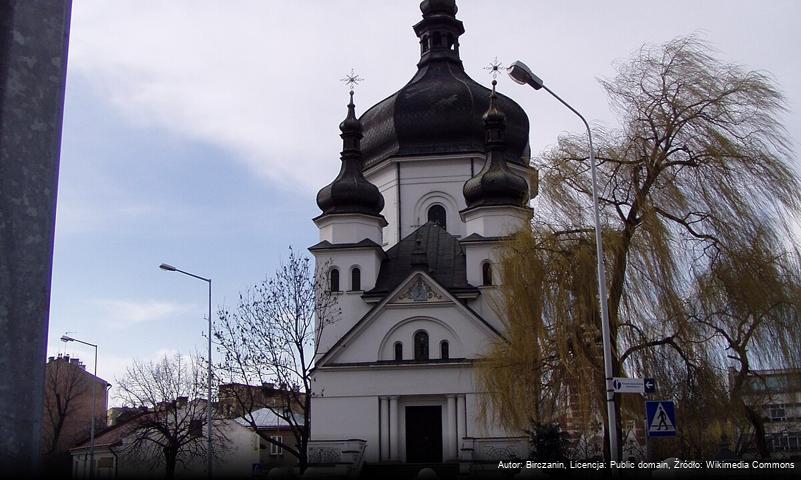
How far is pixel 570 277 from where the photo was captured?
73.0 feet

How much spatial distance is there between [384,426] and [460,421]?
332 centimetres

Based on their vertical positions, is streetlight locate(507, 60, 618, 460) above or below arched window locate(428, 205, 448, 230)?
below

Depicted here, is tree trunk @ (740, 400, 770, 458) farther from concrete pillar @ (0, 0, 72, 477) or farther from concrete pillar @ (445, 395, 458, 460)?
concrete pillar @ (0, 0, 72, 477)

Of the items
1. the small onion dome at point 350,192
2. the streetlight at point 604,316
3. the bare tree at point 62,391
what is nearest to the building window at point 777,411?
the streetlight at point 604,316

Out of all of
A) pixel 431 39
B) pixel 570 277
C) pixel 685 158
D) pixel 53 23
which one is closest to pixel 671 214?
pixel 685 158

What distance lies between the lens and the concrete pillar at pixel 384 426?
35625mm

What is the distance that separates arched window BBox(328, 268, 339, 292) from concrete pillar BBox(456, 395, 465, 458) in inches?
337

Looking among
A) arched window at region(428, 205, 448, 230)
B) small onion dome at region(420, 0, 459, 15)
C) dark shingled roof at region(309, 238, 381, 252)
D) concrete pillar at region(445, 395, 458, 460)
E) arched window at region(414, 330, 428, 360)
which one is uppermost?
small onion dome at region(420, 0, 459, 15)

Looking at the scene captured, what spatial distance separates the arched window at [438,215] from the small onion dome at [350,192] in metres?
4.22

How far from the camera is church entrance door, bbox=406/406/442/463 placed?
118ft

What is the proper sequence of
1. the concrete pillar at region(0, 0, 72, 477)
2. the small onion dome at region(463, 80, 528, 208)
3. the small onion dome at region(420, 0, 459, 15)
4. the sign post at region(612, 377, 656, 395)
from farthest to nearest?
the small onion dome at region(420, 0, 459, 15) < the small onion dome at region(463, 80, 528, 208) < the sign post at region(612, 377, 656, 395) < the concrete pillar at region(0, 0, 72, 477)

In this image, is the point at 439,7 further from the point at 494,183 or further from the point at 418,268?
the point at 418,268

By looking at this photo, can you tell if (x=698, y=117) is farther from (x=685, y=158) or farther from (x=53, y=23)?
(x=53, y=23)

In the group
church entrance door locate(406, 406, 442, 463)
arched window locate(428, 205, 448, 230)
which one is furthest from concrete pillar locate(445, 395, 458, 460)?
arched window locate(428, 205, 448, 230)
